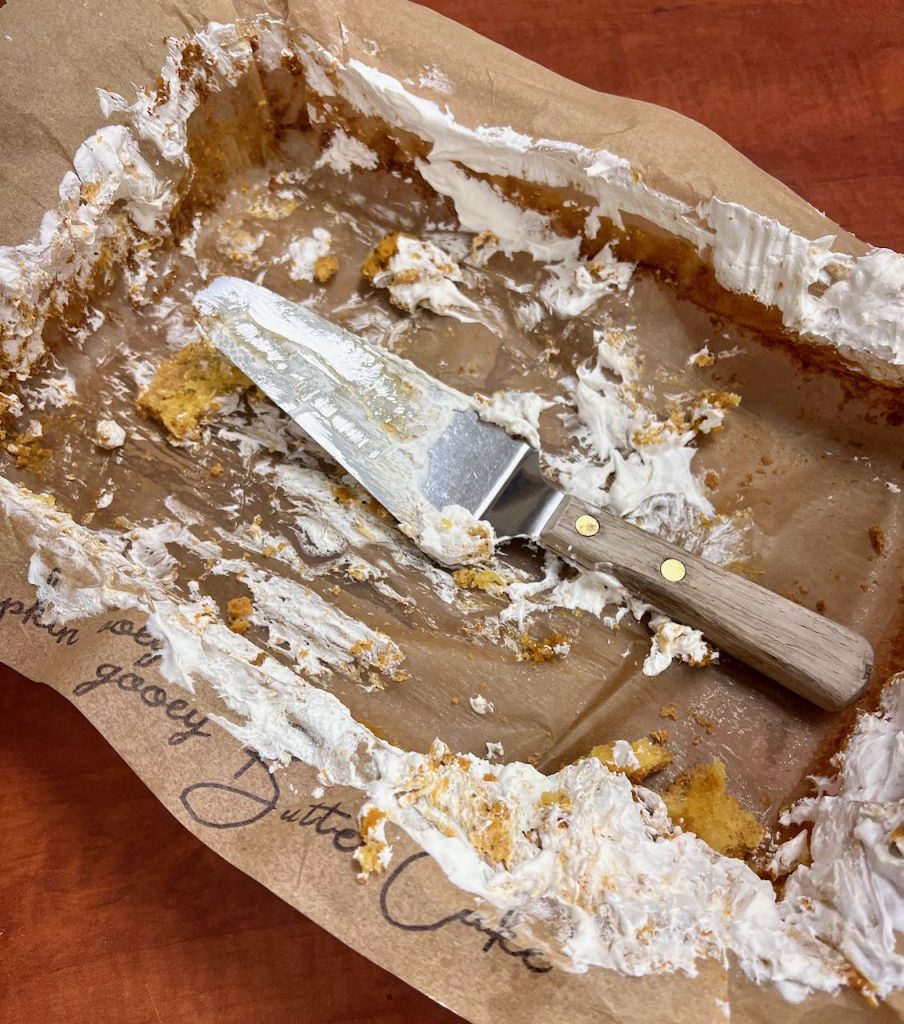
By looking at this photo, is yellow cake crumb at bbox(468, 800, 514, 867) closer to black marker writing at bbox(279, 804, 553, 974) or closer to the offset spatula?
black marker writing at bbox(279, 804, 553, 974)

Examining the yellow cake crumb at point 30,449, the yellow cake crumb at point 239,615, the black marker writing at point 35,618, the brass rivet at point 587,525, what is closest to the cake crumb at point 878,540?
the brass rivet at point 587,525

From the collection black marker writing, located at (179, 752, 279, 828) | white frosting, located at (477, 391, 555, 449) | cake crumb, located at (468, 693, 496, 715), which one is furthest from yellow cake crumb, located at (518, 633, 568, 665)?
black marker writing, located at (179, 752, 279, 828)

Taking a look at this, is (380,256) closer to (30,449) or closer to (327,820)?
(30,449)

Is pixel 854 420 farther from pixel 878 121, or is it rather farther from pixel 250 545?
pixel 250 545

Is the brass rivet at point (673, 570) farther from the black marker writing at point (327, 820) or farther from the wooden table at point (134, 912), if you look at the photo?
the wooden table at point (134, 912)

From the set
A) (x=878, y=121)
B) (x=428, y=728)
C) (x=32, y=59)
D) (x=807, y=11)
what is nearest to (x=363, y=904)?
(x=428, y=728)

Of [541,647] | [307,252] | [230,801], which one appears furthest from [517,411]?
[230,801]
